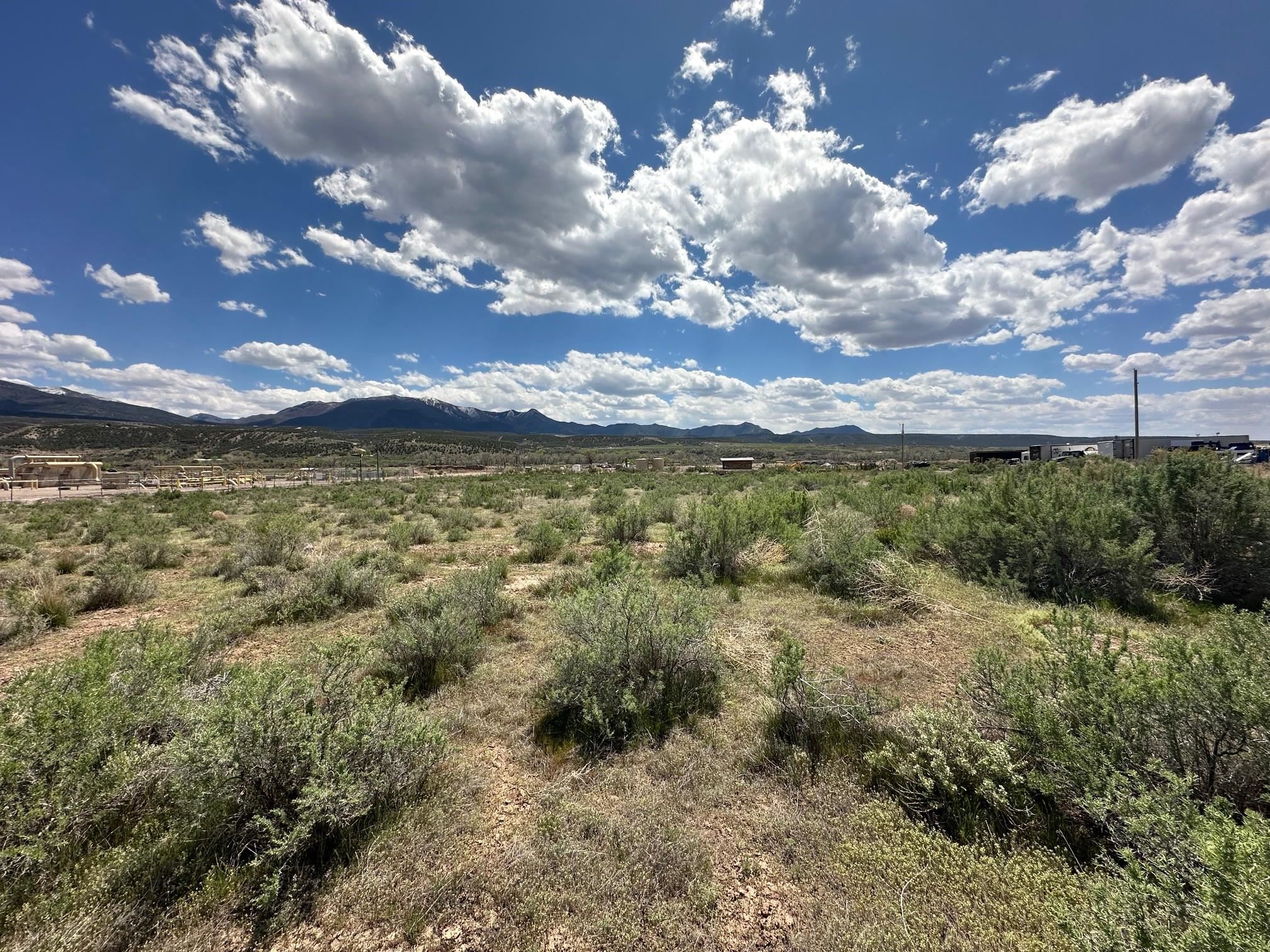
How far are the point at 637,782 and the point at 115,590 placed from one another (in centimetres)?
858

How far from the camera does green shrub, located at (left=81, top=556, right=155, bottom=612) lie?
6902mm

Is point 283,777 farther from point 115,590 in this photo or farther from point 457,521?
point 457,521

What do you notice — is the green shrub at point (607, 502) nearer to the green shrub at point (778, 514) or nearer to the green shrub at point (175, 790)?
the green shrub at point (778, 514)

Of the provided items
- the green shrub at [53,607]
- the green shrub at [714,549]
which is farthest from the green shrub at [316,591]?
the green shrub at [714,549]

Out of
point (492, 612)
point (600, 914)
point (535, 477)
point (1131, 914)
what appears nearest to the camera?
point (1131, 914)

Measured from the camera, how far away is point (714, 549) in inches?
324

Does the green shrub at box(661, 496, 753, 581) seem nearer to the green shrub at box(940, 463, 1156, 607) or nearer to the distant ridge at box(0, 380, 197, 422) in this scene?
the green shrub at box(940, 463, 1156, 607)

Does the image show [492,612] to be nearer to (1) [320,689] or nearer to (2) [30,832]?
(1) [320,689]

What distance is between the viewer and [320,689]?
3420 millimetres

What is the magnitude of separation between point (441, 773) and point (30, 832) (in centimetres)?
195

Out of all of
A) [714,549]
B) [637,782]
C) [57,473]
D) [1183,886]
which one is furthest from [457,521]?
[57,473]

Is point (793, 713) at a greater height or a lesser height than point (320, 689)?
lesser

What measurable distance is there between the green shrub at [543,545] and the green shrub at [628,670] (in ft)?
16.6

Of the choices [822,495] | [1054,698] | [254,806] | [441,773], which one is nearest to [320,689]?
[254,806]
